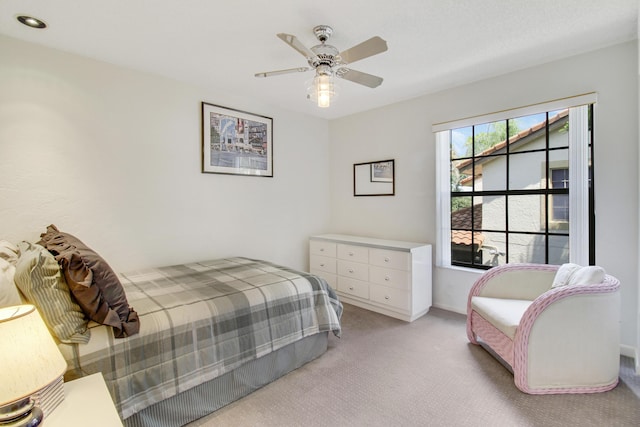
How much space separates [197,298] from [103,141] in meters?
1.73

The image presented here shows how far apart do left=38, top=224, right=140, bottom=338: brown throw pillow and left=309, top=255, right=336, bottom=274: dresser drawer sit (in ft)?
8.22

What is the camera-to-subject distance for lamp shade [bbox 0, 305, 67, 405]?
92 centimetres

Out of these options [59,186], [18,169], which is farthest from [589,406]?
[18,169]

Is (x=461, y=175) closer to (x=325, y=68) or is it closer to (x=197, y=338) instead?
(x=325, y=68)

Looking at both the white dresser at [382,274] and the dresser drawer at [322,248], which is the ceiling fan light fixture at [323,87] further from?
the dresser drawer at [322,248]

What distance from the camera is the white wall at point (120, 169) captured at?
7.85 ft

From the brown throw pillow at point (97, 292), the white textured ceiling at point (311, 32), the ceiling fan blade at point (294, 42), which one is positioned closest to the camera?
the brown throw pillow at point (97, 292)

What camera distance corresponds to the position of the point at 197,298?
207cm

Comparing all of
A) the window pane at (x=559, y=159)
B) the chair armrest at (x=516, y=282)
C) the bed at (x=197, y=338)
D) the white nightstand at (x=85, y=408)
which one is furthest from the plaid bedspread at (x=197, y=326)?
the window pane at (x=559, y=159)

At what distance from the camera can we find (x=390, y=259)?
3.35 m

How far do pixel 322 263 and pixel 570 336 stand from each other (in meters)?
2.58

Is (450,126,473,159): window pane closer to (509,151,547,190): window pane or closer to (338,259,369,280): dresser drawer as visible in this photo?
(509,151,547,190): window pane

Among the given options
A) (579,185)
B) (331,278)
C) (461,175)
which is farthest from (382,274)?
(579,185)

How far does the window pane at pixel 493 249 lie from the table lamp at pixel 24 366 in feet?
11.3
